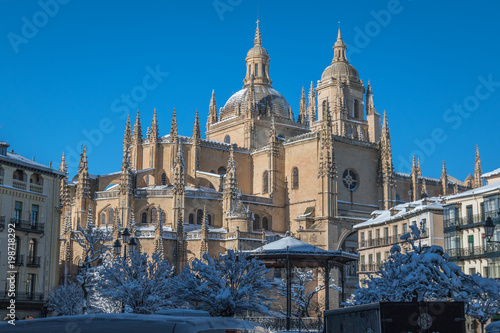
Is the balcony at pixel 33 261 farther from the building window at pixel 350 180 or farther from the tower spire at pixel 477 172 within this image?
the tower spire at pixel 477 172

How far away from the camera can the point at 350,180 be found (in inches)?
2638

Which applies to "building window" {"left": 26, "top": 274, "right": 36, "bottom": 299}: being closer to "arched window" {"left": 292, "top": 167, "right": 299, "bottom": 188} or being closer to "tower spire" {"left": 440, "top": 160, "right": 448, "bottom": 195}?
"arched window" {"left": 292, "top": 167, "right": 299, "bottom": 188}

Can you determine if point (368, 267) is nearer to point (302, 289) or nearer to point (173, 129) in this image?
point (302, 289)

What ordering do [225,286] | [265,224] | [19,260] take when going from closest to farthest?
[225,286] < [19,260] < [265,224]

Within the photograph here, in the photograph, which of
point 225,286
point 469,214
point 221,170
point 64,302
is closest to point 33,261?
point 64,302

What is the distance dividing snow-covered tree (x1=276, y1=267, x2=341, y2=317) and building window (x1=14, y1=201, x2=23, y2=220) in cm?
1936

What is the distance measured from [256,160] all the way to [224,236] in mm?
14461

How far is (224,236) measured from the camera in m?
57.9

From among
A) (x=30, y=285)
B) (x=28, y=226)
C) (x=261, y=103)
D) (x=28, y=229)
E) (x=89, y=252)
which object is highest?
(x=261, y=103)

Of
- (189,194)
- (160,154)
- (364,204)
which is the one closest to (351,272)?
(364,204)

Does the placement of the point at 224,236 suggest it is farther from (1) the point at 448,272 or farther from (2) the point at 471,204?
(1) the point at 448,272

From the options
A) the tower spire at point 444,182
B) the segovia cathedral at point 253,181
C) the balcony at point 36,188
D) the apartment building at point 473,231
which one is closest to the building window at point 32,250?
the balcony at point 36,188

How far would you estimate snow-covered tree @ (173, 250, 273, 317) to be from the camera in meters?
29.5

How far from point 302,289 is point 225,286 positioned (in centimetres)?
2328
